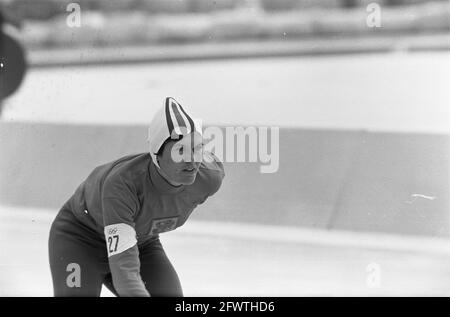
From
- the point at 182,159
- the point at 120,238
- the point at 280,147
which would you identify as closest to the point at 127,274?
the point at 120,238

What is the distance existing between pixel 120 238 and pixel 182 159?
353 millimetres

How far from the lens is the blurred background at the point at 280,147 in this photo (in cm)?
495

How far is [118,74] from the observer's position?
8.41 metres

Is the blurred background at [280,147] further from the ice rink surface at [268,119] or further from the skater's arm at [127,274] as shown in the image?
the skater's arm at [127,274]

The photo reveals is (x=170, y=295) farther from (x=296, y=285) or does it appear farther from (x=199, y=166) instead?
(x=296, y=285)

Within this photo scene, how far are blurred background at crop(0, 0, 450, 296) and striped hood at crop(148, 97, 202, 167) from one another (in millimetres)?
498

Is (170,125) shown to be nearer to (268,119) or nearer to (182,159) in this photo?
(182,159)

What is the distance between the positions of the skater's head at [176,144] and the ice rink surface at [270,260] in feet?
3.72

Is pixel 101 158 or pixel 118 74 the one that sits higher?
pixel 118 74

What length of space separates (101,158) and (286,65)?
12.7 feet

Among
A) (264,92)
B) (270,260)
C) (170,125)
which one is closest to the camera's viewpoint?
(170,125)

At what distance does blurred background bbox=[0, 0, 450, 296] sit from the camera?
495 centimetres

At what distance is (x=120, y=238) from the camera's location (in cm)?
330
